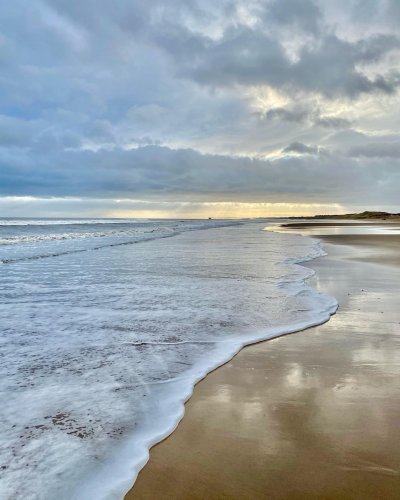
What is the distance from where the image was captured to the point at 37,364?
18.0 feet

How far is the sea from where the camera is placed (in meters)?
3.30

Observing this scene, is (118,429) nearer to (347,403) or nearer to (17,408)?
(17,408)

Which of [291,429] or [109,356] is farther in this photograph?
[109,356]

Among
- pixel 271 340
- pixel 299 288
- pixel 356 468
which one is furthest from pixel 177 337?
pixel 299 288

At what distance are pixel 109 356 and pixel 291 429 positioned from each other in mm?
2985

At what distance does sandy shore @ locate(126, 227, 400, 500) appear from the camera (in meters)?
2.90

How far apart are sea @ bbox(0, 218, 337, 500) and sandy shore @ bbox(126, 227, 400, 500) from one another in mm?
295

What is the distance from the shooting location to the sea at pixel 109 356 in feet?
10.8

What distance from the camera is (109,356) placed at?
580 cm

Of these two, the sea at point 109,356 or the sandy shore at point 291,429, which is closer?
the sandy shore at point 291,429

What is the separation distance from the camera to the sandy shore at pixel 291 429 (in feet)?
9.53

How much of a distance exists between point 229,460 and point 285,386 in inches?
62.2

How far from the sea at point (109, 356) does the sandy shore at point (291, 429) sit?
30cm

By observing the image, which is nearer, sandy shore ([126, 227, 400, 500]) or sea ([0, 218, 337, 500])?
sandy shore ([126, 227, 400, 500])
